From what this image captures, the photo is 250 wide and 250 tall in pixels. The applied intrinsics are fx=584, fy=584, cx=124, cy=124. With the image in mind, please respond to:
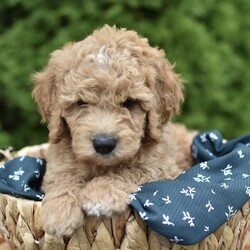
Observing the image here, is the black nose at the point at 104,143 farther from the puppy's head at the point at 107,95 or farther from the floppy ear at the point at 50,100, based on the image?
the floppy ear at the point at 50,100

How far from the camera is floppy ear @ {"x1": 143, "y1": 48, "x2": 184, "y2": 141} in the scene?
348 cm

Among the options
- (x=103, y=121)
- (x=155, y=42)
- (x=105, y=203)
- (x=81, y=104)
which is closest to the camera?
(x=105, y=203)

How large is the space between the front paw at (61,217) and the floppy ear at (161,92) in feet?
2.38

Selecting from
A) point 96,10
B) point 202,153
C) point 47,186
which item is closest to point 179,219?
point 47,186

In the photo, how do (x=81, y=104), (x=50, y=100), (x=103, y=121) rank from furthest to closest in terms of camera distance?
(x=50, y=100) → (x=81, y=104) → (x=103, y=121)

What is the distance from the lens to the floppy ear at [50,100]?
3.49m

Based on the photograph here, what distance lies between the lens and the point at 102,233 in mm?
2947

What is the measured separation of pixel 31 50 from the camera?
604cm

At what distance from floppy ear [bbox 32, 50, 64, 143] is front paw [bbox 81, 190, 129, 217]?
0.60m

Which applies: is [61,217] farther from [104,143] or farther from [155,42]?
[155,42]

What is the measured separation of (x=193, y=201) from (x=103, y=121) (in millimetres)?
656

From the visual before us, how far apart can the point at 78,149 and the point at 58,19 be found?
303cm

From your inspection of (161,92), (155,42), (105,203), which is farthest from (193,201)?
(155,42)

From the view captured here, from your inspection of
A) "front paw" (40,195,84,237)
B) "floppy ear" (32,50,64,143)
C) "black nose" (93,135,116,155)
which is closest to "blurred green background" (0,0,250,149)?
"floppy ear" (32,50,64,143)
